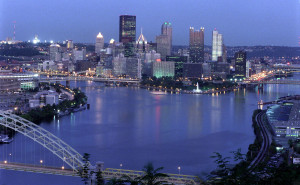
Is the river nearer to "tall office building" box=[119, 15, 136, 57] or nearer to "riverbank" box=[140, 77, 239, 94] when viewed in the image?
"riverbank" box=[140, 77, 239, 94]

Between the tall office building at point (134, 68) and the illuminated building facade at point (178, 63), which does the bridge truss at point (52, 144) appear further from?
the illuminated building facade at point (178, 63)

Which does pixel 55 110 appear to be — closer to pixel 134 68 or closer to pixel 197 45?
pixel 134 68

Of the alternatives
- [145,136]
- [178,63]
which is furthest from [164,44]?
[145,136]

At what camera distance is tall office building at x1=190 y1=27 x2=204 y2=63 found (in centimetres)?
3167

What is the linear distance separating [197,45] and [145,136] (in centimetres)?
2375

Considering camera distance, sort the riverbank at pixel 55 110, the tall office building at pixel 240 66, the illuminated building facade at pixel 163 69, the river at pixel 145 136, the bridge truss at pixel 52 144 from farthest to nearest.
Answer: the tall office building at pixel 240 66 → the illuminated building facade at pixel 163 69 → the riverbank at pixel 55 110 → the river at pixel 145 136 → the bridge truss at pixel 52 144

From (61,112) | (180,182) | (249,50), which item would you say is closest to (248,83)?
(61,112)

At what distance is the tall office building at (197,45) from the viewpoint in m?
31.7

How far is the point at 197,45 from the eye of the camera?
32.3m

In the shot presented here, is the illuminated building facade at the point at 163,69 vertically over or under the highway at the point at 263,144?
over

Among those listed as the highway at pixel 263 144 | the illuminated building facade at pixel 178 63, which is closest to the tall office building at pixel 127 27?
the illuminated building facade at pixel 178 63

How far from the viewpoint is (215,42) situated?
34875 millimetres

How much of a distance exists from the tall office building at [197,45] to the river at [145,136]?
17.2m

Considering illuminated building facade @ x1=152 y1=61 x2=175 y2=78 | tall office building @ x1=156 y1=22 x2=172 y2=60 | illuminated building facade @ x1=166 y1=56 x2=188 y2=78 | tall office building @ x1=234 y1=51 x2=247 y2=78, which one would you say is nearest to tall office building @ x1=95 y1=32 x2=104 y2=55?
tall office building @ x1=156 y1=22 x2=172 y2=60
